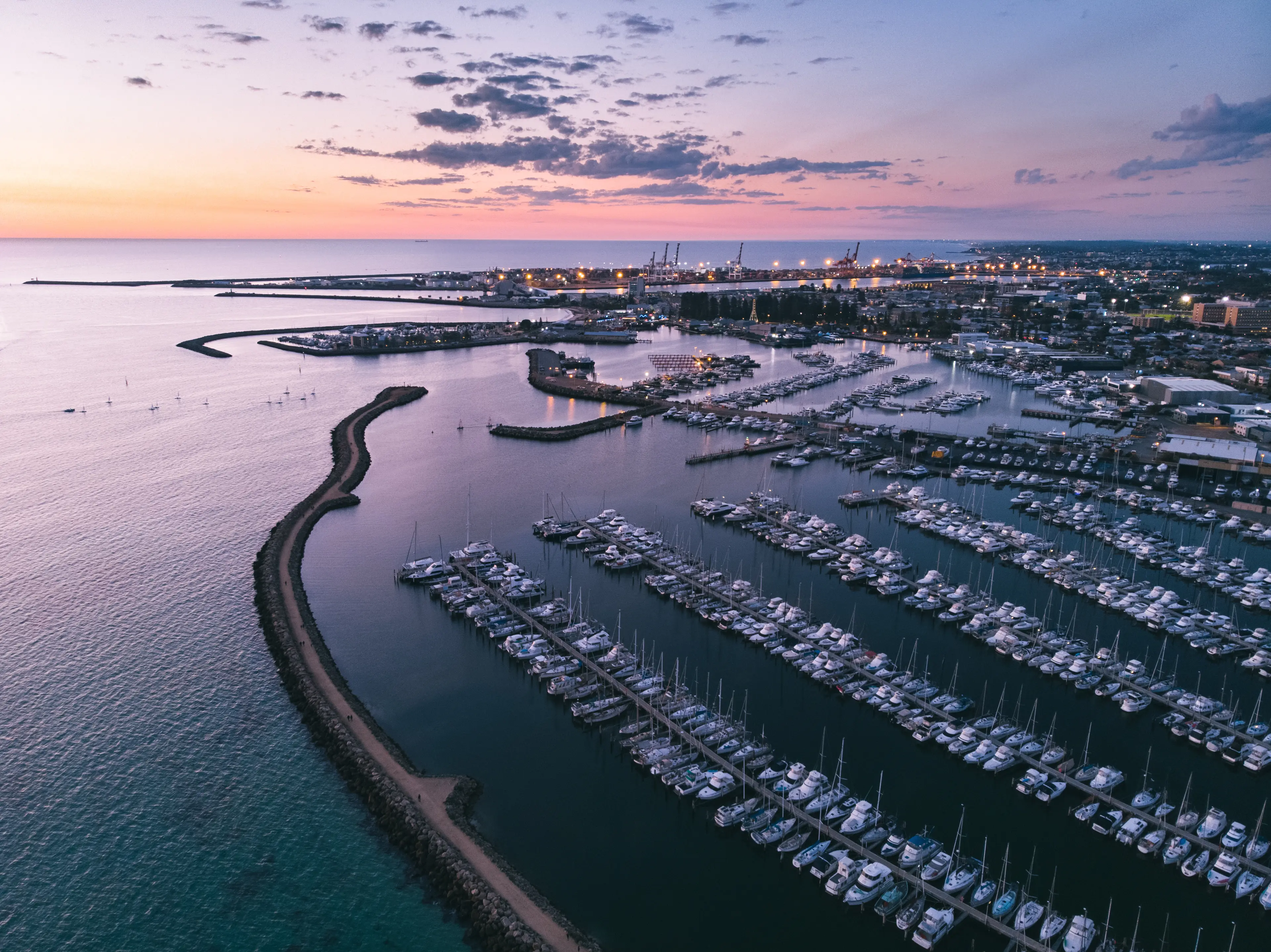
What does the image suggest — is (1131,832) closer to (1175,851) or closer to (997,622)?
(1175,851)

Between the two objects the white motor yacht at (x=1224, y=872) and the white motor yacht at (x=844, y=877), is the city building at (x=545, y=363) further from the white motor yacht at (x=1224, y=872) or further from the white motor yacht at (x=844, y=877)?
the white motor yacht at (x=1224, y=872)

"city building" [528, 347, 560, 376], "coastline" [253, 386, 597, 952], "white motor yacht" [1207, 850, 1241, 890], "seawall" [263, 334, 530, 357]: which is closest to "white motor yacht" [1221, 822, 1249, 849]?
"white motor yacht" [1207, 850, 1241, 890]

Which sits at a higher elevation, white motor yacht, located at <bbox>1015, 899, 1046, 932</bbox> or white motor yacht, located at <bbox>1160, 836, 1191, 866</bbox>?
white motor yacht, located at <bbox>1015, 899, 1046, 932</bbox>

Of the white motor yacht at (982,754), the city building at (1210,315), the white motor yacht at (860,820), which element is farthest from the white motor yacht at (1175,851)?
the city building at (1210,315)

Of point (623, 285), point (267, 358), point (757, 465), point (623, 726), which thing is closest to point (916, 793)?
point (623, 726)

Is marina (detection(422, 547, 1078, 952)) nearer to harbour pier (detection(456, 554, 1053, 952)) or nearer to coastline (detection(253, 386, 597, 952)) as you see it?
harbour pier (detection(456, 554, 1053, 952))

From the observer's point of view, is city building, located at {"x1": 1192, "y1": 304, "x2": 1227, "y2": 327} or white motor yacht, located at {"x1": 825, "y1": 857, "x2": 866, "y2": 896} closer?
white motor yacht, located at {"x1": 825, "y1": 857, "x2": 866, "y2": 896}
